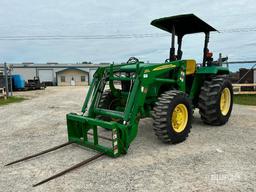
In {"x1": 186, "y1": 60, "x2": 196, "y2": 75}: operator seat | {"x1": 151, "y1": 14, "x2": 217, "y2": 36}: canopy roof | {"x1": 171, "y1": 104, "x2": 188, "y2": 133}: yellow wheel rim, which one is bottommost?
{"x1": 171, "y1": 104, "x2": 188, "y2": 133}: yellow wheel rim

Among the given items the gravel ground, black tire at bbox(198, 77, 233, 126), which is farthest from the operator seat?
the gravel ground

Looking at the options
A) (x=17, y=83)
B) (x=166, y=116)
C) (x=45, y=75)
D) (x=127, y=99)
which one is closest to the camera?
(x=166, y=116)

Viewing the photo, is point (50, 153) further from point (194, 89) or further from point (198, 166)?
point (194, 89)

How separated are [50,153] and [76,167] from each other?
1.11 meters

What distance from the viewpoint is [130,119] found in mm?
4730

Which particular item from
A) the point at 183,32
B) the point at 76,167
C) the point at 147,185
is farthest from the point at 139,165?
the point at 183,32

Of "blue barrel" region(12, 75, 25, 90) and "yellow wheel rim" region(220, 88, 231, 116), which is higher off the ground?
"yellow wheel rim" region(220, 88, 231, 116)

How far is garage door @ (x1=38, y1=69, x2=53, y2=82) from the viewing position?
52059 millimetres

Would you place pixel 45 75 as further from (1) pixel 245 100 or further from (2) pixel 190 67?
(2) pixel 190 67

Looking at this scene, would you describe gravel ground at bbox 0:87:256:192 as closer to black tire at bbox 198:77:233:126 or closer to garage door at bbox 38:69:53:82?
black tire at bbox 198:77:233:126

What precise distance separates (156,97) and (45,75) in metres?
49.8

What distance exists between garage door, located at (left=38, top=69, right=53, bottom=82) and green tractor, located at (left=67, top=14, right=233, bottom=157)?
159 ft

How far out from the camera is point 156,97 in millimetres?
5844

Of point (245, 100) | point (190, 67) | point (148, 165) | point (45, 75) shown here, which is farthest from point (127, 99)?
point (45, 75)
